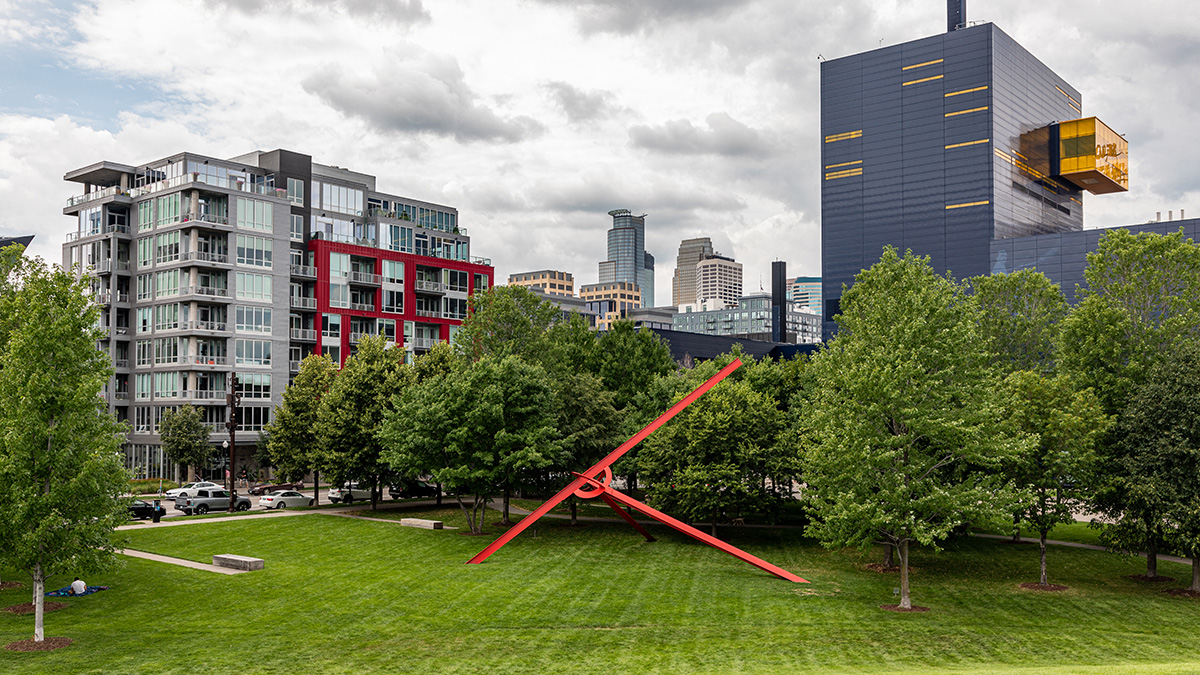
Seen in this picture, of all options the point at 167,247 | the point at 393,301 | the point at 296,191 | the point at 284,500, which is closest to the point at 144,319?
the point at 167,247

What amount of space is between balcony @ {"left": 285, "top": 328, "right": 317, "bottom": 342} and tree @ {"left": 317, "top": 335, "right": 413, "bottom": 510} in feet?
108

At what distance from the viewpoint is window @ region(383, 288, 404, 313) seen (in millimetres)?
86312

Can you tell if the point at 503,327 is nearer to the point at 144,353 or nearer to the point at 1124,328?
the point at 1124,328

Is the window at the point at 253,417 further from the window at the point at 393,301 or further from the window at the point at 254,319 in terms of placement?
the window at the point at 393,301

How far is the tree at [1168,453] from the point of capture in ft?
91.1

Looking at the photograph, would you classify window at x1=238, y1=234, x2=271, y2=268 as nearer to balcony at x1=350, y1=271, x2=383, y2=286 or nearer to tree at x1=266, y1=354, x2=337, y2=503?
balcony at x1=350, y1=271, x2=383, y2=286

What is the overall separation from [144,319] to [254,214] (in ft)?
45.2

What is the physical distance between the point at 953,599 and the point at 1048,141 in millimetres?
156405

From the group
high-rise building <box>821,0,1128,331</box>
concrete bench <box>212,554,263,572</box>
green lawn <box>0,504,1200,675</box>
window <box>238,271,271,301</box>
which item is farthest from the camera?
high-rise building <box>821,0,1128,331</box>

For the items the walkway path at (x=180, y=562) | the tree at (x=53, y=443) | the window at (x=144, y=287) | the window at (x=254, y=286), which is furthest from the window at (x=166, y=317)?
the tree at (x=53, y=443)

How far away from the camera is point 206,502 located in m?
50.4

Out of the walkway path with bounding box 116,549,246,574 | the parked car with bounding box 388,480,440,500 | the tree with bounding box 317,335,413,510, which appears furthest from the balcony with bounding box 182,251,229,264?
the walkway path with bounding box 116,549,246,574

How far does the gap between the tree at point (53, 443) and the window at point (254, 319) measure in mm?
54057

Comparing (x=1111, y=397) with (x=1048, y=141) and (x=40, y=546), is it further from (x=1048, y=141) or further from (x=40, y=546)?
(x=1048, y=141)
